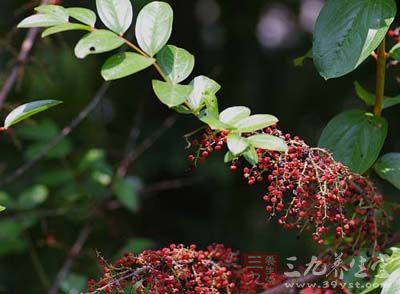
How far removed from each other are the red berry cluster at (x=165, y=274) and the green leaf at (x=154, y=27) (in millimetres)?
258

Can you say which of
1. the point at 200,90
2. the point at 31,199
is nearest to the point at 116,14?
the point at 200,90

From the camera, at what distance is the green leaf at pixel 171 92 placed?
0.88 m

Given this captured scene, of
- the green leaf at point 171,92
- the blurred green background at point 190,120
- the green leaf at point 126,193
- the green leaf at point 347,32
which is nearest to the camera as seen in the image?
the green leaf at point 171,92

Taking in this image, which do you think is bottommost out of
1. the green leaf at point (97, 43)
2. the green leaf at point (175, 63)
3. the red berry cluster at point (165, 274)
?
the red berry cluster at point (165, 274)

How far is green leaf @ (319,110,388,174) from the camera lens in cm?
114

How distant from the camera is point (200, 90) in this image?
99 centimetres

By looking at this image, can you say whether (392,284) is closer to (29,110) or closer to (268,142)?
(268,142)

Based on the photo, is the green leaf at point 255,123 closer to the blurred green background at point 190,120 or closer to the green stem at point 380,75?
the green stem at point 380,75

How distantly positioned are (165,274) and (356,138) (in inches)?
16.3

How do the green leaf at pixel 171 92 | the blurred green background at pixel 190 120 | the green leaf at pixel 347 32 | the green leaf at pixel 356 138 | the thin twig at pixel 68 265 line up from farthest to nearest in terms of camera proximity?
the blurred green background at pixel 190 120, the thin twig at pixel 68 265, the green leaf at pixel 356 138, the green leaf at pixel 347 32, the green leaf at pixel 171 92

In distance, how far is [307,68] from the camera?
322 centimetres

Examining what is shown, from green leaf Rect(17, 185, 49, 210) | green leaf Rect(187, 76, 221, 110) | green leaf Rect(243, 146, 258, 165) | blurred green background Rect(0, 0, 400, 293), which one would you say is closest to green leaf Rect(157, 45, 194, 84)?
green leaf Rect(187, 76, 221, 110)

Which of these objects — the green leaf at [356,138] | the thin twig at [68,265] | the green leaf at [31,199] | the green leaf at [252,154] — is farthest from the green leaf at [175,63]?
the green leaf at [31,199]

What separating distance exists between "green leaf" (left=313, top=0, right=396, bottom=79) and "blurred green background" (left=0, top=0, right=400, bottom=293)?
4.12ft
